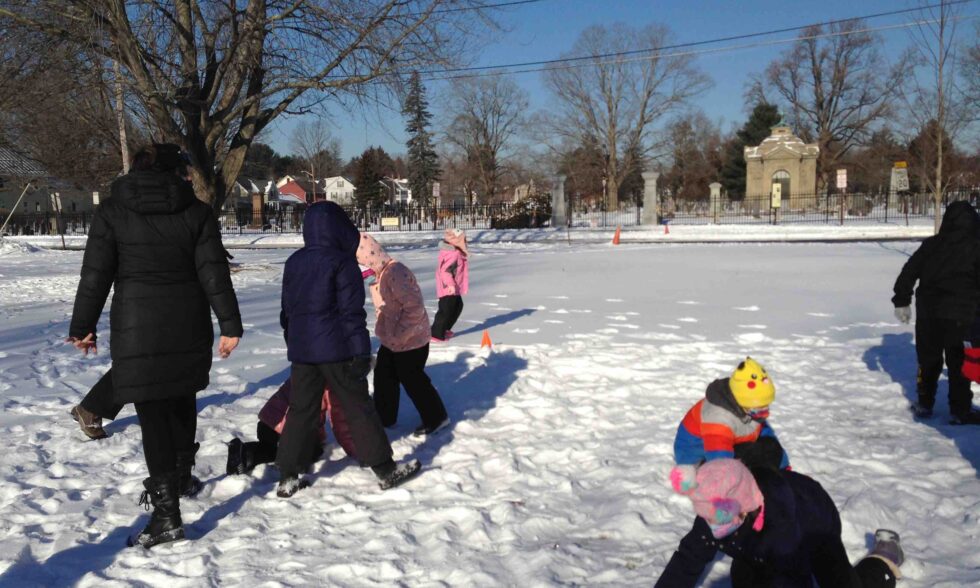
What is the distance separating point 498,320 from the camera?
10070 millimetres

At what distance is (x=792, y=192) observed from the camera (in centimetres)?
5372

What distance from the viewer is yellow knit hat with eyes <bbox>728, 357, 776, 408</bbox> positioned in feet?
9.05

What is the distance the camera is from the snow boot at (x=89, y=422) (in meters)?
4.82

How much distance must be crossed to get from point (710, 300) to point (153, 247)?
9634 mm

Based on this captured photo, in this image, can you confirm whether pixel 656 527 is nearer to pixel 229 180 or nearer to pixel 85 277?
pixel 85 277

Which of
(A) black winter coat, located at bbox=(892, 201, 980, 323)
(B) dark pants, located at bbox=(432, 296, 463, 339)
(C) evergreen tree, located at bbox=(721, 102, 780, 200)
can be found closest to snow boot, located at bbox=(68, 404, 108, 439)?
(B) dark pants, located at bbox=(432, 296, 463, 339)

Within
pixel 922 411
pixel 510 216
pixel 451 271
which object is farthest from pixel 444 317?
Answer: pixel 510 216

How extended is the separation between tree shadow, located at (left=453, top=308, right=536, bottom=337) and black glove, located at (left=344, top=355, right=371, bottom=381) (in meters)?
4.95

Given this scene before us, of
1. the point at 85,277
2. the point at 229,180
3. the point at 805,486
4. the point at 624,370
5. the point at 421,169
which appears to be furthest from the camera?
the point at 421,169

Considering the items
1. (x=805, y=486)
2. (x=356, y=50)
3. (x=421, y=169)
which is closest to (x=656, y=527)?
(x=805, y=486)

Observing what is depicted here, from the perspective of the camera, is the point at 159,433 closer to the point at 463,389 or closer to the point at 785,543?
the point at 785,543

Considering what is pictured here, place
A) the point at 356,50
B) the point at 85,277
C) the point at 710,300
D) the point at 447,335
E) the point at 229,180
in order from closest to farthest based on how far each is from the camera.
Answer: the point at 85,277, the point at 447,335, the point at 710,300, the point at 356,50, the point at 229,180

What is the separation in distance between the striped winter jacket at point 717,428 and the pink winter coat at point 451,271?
585 cm

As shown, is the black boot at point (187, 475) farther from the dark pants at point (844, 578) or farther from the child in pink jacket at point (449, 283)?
the child in pink jacket at point (449, 283)
